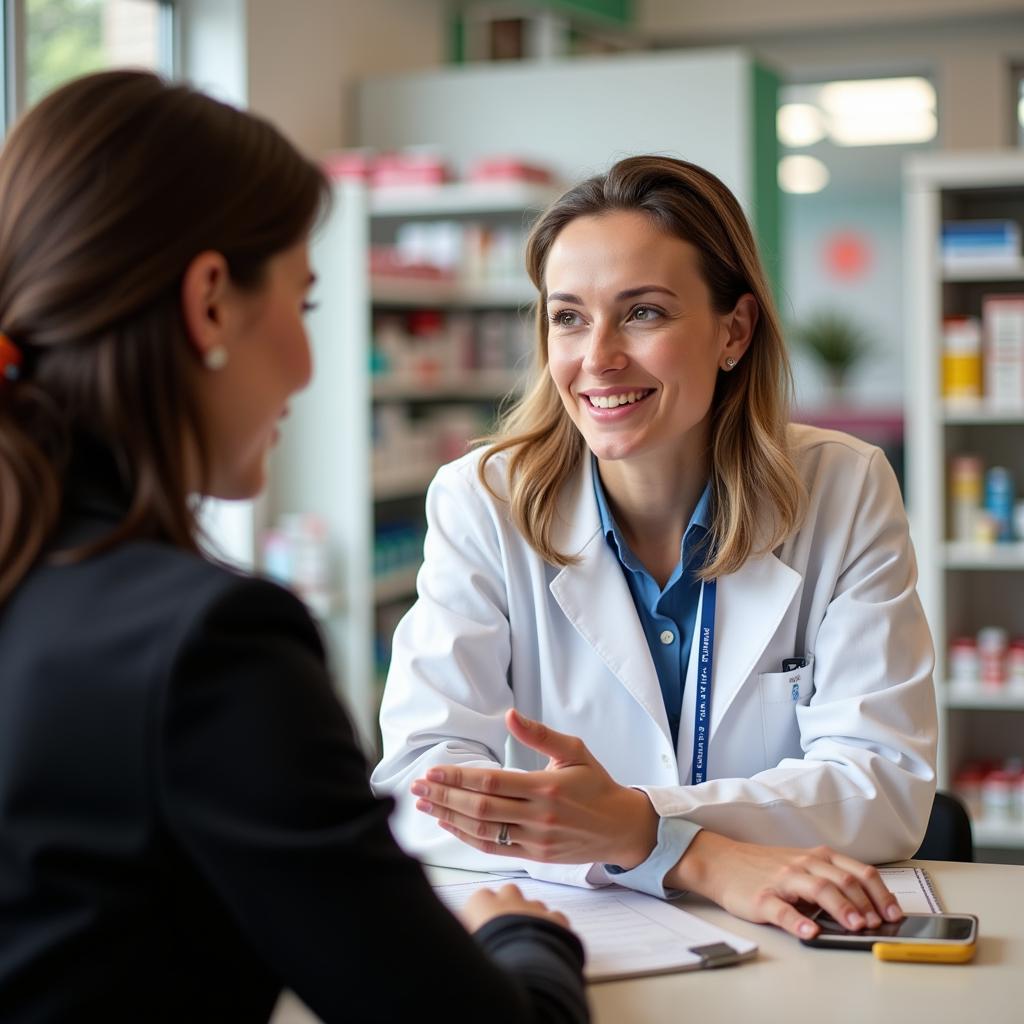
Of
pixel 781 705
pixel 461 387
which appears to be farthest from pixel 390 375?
pixel 781 705

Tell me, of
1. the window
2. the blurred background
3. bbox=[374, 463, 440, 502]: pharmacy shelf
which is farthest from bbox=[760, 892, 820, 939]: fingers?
bbox=[374, 463, 440, 502]: pharmacy shelf

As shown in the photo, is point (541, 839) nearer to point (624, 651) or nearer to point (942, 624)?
point (624, 651)

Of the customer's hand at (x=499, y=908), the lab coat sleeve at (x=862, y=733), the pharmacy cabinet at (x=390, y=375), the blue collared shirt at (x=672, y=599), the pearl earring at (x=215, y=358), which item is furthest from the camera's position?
the pharmacy cabinet at (x=390, y=375)

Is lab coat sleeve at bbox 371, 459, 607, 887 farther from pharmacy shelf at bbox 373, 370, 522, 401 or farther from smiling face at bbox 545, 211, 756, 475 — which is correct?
pharmacy shelf at bbox 373, 370, 522, 401

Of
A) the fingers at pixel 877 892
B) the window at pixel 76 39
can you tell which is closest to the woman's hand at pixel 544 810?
the fingers at pixel 877 892

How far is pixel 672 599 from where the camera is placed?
78.2 inches

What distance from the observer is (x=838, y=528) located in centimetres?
196

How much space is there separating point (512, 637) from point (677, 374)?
44cm

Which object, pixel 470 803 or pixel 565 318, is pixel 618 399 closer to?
pixel 565 318

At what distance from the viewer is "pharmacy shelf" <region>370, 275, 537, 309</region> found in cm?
492

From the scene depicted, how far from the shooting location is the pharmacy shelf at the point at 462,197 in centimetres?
507

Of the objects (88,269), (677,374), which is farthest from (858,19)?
(88,269)

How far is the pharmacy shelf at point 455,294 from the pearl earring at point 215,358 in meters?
3.87

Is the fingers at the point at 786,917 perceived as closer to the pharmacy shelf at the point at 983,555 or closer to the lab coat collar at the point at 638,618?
the lab coat collar at the point at 638,618
